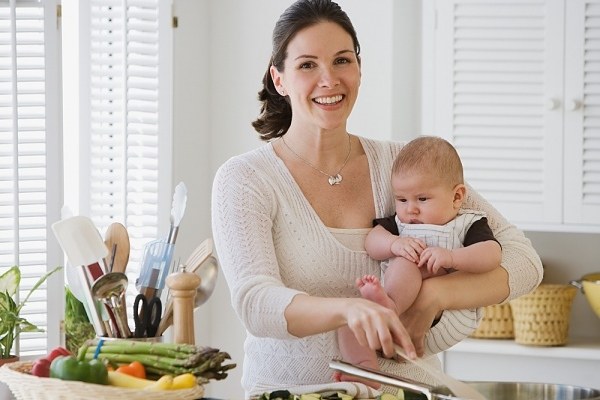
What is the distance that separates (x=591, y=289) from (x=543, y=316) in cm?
21

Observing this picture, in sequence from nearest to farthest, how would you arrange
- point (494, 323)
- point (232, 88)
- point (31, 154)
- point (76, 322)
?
point (31, 154) < point (76, 322) < point (494, 323) < point (232, 88)

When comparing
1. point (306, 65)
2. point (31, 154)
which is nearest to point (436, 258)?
point (306, 65)

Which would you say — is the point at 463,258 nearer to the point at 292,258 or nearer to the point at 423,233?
the point at 423,233

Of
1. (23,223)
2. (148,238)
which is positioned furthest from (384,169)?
(148,238)

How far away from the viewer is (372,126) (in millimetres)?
4062

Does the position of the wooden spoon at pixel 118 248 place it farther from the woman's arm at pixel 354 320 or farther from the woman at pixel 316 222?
the woman's arm at pixel 354 320

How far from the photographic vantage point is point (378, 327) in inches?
70.7

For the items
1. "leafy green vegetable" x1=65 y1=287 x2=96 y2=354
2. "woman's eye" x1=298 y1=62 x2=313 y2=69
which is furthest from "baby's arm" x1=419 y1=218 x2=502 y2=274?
"leafy green vegetable" x1=65 y1=287 x2=96 y2=354

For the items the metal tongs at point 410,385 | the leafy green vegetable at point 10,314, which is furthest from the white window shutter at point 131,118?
the metal tongs at point 410,385

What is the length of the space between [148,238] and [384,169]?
4.87 ft

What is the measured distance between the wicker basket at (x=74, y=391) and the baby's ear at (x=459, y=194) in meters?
0.86

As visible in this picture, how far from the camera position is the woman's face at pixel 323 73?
90.8 inches

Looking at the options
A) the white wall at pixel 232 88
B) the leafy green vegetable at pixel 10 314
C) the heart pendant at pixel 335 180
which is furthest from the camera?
the white wall at pixel 232 88

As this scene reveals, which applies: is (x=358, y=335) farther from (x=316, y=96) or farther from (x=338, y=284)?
(x=316, y=96)
